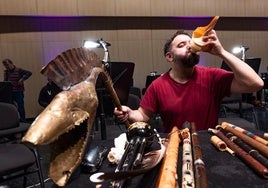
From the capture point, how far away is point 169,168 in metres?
0.97

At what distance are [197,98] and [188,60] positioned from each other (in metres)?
0.27

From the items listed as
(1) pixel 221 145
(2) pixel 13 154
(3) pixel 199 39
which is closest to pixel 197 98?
(1) pixel 221 145

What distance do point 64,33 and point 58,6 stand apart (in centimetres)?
67

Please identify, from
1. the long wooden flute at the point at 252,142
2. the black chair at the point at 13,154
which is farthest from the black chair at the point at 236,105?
the long wooden flute at the point at 252,142

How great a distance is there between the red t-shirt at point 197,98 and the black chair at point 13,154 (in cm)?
92

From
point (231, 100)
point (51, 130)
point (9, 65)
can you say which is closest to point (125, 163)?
point (51, 130)

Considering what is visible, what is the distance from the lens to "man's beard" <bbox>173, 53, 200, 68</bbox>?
1.98 metres

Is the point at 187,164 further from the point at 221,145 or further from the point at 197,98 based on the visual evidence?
the point at 197,98

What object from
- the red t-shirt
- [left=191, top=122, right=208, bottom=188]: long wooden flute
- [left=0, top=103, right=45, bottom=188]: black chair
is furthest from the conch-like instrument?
[left=0, top=103, right=45, bottom=188]: black chair

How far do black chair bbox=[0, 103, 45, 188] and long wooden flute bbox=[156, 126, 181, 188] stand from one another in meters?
0.96

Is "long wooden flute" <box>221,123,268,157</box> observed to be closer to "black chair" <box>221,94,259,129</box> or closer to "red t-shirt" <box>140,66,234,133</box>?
"red t-shirt" <box>140,66,234,133</box>

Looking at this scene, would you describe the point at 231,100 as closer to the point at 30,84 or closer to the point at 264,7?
the point at 30,84

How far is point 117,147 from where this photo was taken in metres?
1.27

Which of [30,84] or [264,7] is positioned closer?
[30,84]
